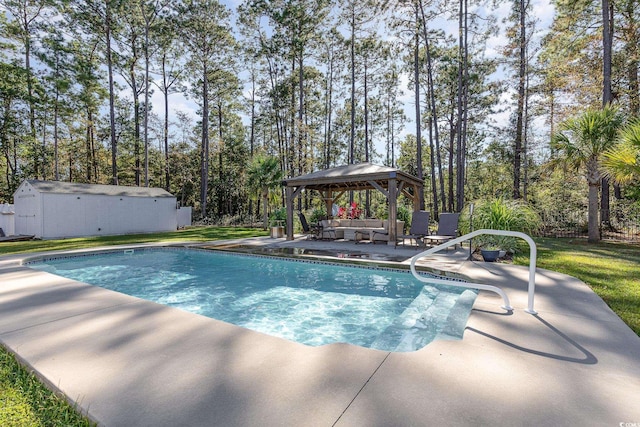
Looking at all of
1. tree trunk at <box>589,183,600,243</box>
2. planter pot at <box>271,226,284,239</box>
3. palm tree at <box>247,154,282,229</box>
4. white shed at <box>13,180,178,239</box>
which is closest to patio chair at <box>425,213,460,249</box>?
tree trunk at <box>589,183,600,243</box>

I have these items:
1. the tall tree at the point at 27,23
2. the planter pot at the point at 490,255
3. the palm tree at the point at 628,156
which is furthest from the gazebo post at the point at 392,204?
the tall tree at the point at 27,23

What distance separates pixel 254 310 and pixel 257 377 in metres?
2.88

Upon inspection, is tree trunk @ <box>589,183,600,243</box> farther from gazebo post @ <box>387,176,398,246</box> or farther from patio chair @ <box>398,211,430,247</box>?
gazebo post @ <box>387,176,398,246</box>

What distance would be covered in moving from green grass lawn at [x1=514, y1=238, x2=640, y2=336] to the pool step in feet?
5.48

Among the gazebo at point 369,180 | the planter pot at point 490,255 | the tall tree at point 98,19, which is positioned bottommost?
the planter pot at point 490,255

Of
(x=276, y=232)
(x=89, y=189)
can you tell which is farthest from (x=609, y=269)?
(x=89, y=189)

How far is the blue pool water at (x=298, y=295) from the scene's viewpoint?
3.95m

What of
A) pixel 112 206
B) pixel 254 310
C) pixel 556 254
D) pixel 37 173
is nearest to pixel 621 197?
pixel 556 254

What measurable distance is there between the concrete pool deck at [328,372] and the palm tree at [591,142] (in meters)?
8.69

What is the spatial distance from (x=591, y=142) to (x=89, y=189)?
21429 mm

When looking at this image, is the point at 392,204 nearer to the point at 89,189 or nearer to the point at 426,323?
the point at 426,323

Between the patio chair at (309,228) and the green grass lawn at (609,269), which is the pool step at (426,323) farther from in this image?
the patio chair at (309,228)

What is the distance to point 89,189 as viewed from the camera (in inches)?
608

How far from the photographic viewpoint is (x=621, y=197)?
14234 millimetres
